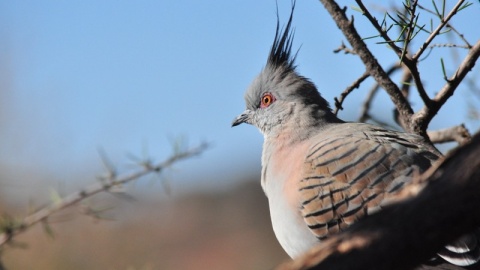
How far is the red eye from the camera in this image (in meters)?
6.43

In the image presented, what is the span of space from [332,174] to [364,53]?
82 centimetres

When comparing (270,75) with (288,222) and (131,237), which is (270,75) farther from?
(131,237)

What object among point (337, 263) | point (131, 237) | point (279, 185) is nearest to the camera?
point (337, 263)

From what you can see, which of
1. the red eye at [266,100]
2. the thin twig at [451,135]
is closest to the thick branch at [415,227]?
the thin twig at [451,135]

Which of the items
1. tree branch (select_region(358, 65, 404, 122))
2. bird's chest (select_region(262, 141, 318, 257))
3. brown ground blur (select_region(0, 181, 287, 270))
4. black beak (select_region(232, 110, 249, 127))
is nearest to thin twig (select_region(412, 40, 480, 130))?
bird's chest (select_region(262, 141, 318, 257))

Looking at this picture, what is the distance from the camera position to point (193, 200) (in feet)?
61.2

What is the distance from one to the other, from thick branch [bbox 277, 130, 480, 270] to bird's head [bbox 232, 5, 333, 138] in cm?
341

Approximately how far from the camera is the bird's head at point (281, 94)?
6.17 metres

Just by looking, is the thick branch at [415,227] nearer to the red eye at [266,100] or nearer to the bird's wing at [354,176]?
the bird's wing at [354,176]

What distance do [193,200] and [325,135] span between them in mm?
13418

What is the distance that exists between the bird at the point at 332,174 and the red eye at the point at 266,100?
17.6 inches

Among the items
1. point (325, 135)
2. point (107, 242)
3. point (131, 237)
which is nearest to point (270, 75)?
point (325, 135)

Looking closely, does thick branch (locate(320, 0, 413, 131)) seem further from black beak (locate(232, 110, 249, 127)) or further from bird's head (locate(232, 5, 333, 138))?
black beak (locate(232, 110, 249, 127))

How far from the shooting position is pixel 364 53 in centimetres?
477
